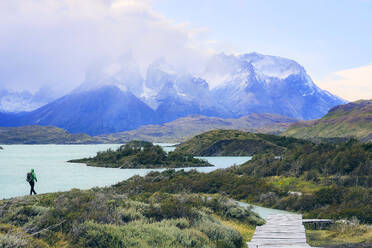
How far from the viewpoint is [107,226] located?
45.1 feet

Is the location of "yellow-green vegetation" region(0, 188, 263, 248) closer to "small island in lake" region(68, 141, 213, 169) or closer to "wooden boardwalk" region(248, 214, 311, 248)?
"wooden boardwalk" region(248, 214, 311, 248)

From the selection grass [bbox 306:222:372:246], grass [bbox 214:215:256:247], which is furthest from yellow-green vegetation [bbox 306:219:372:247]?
grass [bbox 214:215:256:247]

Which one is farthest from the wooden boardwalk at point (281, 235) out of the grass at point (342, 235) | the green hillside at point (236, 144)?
the green hillside at point (236, 144)

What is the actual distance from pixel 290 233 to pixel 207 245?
16.6ft

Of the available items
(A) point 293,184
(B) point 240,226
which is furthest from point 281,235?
(A) point 293,184

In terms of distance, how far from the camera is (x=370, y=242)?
664 inches

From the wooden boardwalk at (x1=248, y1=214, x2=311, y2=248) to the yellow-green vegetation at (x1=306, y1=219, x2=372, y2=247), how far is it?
0.93 meters

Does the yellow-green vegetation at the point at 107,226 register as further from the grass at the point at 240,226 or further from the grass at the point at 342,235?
the grass at the point at 342,235

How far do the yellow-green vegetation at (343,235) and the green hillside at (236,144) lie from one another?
115 metres

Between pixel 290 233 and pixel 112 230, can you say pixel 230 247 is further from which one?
pixel 112 230

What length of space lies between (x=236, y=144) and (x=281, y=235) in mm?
132009

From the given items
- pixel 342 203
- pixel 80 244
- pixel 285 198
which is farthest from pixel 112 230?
pixel 285 198

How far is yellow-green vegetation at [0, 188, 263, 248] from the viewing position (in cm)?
1283

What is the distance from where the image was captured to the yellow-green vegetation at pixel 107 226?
12828 millimetres
